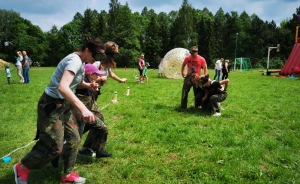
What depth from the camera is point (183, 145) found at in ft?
15.8

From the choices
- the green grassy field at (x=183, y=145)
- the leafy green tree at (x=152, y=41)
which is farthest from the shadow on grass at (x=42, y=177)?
the leafy green tree at (x=152, y=41)

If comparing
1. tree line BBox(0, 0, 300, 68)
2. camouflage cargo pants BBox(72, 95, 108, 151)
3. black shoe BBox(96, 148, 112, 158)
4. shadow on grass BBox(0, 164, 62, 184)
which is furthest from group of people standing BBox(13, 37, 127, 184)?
tree line BBox(0, 0, 300, 68)

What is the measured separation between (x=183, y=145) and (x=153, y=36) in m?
56.8

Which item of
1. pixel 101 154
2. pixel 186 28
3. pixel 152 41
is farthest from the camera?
pixel 152 41

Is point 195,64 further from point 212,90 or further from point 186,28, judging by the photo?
point 186,28

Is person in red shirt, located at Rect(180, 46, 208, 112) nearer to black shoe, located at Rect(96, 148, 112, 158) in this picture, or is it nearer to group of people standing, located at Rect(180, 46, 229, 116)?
group of people standing, located at Rect(180, 46, 229, 116)

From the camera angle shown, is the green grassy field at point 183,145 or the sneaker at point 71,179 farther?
the green grassy field at point 183,145

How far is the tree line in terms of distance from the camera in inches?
2099

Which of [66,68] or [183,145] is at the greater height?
[66,68]

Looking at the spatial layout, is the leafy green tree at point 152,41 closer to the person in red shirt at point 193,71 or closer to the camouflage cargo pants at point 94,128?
the person in red shirt at point 193,71

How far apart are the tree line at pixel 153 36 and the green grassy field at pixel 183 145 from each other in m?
40.0

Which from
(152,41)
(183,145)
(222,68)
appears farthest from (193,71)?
(152,41)

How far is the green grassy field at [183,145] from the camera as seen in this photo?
3639 mm

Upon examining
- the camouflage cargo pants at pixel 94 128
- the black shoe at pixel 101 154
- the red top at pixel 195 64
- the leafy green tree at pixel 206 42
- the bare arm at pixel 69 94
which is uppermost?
the leafy green tree at pixel 206 42
